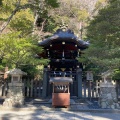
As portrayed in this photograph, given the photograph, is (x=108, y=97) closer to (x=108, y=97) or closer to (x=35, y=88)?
(x=108, y=97)

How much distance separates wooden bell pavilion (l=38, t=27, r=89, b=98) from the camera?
11.7 m

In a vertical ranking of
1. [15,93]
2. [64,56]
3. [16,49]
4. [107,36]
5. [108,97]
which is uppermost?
[107,36]

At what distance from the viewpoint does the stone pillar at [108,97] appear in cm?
846

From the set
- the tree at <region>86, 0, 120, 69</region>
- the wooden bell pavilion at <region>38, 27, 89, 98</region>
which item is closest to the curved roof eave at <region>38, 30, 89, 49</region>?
the wooden bell pavilion at <region>38, 27, 89, 98</region>

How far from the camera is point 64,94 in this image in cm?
860

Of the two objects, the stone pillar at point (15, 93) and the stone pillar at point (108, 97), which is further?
the stone pillar at point (15, 93)

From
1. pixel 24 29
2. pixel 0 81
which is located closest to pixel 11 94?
pixel 0 81

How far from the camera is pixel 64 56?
12.9 metres

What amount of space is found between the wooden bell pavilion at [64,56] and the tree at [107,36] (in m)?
2.81

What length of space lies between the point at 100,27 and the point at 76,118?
4550 mm

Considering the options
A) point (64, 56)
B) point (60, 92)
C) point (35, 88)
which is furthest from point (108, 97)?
point (64, 56)

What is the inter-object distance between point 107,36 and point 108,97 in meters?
3.25

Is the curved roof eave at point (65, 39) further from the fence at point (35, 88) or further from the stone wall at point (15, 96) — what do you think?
the stone wall at point (15, 96)

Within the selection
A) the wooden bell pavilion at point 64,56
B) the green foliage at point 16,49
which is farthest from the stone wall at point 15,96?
the wooden bell pavilion at point 64,56
